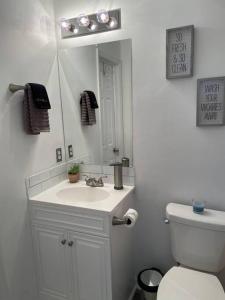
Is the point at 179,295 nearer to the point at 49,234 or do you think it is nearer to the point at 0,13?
the point at 49,234

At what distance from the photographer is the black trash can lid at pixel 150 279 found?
1.66m

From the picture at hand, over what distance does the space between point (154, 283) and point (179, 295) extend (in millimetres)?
526

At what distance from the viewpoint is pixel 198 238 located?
1.44 meters

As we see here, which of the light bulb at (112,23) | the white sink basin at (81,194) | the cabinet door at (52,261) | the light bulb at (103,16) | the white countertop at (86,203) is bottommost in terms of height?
the cabinet door at (52,261)

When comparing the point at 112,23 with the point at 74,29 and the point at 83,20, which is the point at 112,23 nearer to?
the point at 83,20

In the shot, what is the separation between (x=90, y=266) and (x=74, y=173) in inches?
29.5

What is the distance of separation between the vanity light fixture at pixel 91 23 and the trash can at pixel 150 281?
6.34 feet

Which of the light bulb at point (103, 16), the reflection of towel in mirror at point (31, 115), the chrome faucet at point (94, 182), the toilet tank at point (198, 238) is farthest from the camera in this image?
the chrome faucet at point (94, 182)

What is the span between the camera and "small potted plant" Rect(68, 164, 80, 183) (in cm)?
194

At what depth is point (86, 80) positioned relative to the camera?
188 centimetres

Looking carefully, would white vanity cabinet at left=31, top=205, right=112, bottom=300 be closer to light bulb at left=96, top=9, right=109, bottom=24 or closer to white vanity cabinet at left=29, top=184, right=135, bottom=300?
white vanity cabinet at left=29, top=184, right=135, bottom=300

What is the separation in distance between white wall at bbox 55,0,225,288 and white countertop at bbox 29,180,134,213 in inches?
8.5

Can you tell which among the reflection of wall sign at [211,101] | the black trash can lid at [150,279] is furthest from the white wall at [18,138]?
the reflection of wall sign at [211,101]

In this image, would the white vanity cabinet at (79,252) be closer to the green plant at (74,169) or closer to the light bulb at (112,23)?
the green plant at (74,169)
